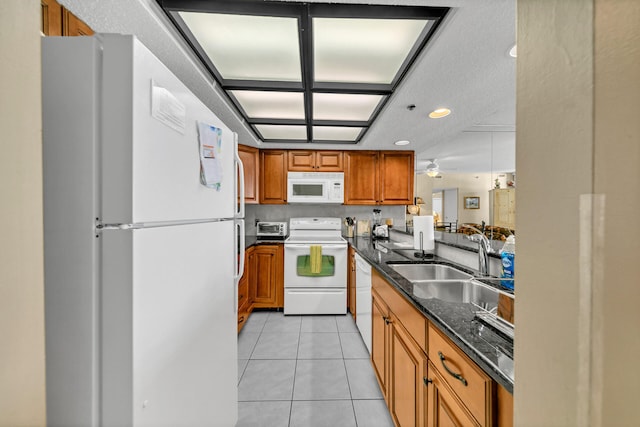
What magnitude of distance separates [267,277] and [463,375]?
2.70 metres

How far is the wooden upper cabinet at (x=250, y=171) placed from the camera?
10.4ft

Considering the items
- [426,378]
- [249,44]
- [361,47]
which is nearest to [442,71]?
[361,47]

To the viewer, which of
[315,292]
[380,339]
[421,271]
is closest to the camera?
[380,339]

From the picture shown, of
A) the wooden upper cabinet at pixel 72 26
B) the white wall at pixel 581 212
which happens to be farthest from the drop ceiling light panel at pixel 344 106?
the white wall at pixel 581 212

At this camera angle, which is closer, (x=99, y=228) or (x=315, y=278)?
(x=99, y=228)

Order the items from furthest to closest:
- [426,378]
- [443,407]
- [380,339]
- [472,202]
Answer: [472,202]
[380,339]
[426,378]
[443,407]

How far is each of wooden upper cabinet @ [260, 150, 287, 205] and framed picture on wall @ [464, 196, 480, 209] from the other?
2255 mm

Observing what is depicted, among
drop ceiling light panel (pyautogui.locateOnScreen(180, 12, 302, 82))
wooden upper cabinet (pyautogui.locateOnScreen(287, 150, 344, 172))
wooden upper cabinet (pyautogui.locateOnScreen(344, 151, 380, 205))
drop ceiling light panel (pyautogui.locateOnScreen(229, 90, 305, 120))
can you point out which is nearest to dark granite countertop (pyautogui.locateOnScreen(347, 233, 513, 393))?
drop ceiling light panel (pyautogui.locateOnScreen(180, 12, 302, 82))

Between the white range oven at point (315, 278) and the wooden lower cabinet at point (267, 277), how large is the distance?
0.46ft

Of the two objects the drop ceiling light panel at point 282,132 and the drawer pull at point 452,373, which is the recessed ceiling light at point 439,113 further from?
the drawer pull at point 452,373

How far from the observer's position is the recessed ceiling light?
205 cm

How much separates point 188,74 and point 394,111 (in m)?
1.55

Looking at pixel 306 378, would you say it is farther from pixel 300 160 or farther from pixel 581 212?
pixel 300 160

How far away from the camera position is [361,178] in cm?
357
